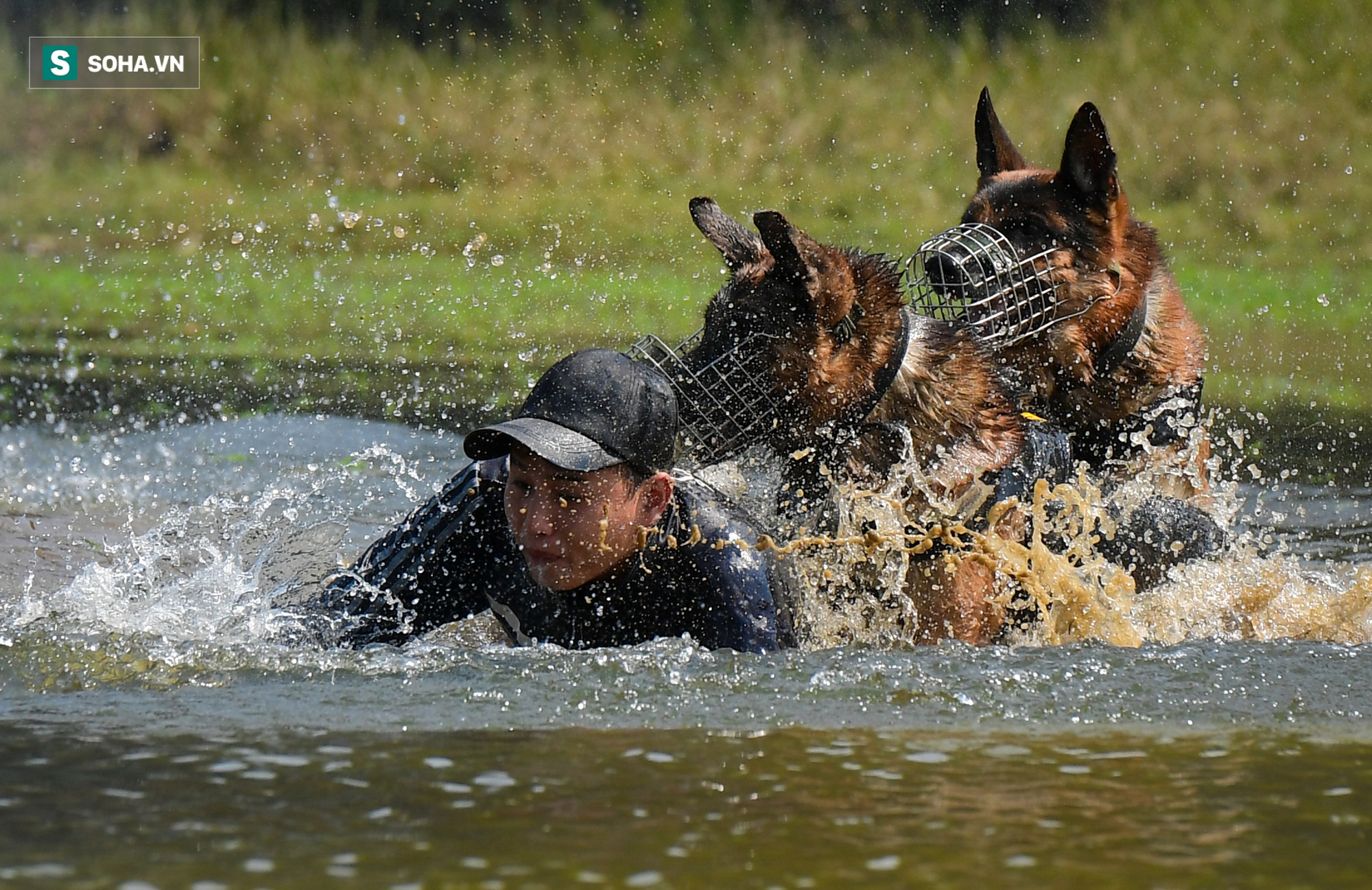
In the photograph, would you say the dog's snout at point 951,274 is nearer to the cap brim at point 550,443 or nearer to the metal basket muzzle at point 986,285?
the metal basket muzzle at point 986,285

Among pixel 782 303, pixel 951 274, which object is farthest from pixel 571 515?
pixel 951 274

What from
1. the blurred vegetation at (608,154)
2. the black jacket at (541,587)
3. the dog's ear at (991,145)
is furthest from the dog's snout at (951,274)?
the blurred vegetation at (608,154)

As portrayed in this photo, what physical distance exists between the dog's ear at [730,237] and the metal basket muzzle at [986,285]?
1.90 feet

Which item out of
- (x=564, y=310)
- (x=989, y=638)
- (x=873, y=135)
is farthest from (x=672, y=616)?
(x=873, y=135)

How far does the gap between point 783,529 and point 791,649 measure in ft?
1.59

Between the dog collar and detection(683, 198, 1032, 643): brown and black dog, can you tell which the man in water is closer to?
detection(683, 198, 1032, 643): brown and black dog

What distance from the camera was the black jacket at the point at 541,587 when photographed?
13.7 feet

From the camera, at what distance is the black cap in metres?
4.00

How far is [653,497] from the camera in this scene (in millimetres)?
4164

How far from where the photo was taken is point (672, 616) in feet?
14.1

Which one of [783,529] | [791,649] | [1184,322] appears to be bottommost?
[791,649]

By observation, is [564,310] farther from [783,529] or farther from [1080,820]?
[1080,820]

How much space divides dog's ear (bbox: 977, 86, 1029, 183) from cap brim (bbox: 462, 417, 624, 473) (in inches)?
79.6

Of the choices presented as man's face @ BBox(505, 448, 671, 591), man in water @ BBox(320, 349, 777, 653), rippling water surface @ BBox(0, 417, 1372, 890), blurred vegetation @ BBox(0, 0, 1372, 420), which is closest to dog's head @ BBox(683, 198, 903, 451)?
man in water @ BBox(320, 349, 777, 653)
